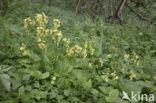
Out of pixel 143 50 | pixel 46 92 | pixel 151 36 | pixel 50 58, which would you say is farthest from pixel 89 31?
pixel 46 92

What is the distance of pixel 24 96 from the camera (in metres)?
1.81

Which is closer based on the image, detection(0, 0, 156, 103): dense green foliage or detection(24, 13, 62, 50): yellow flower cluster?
detection(0, 0, 156, 103): dense green foliage

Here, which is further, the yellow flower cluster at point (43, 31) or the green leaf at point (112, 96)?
the yellow flower cluster at point (43, 31)

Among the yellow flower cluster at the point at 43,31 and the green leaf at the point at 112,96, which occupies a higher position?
the yellow flower cluster at the point at 43,31

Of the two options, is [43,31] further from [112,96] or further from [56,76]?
[112,96]

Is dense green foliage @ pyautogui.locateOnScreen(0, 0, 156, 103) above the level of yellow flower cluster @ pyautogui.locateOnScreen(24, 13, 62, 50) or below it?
below

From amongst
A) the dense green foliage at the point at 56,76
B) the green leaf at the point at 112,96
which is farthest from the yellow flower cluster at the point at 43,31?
the green leaf at the point at 112,96

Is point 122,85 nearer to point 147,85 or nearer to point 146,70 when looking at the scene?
point 147,85

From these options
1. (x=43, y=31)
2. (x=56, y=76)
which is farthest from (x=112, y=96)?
(x=43, y=31)

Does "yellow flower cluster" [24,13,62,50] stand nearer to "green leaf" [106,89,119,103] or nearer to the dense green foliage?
the dense green foliage

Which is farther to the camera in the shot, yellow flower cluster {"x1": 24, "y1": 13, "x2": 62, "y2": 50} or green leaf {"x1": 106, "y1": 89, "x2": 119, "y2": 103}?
yellow flower cluster {"x1": 24, "y1": 13, "x2": 62, "y2": 50}

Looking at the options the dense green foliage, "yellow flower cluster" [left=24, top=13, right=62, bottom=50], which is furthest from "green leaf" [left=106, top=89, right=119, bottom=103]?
"yellow flower cluster" [left=24, top=13, right=62, bottom=50]

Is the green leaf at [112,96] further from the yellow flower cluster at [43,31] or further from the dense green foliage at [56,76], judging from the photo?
the yellow flower cluster at [43,31]

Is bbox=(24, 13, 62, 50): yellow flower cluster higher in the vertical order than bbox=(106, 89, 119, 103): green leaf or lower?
higher
